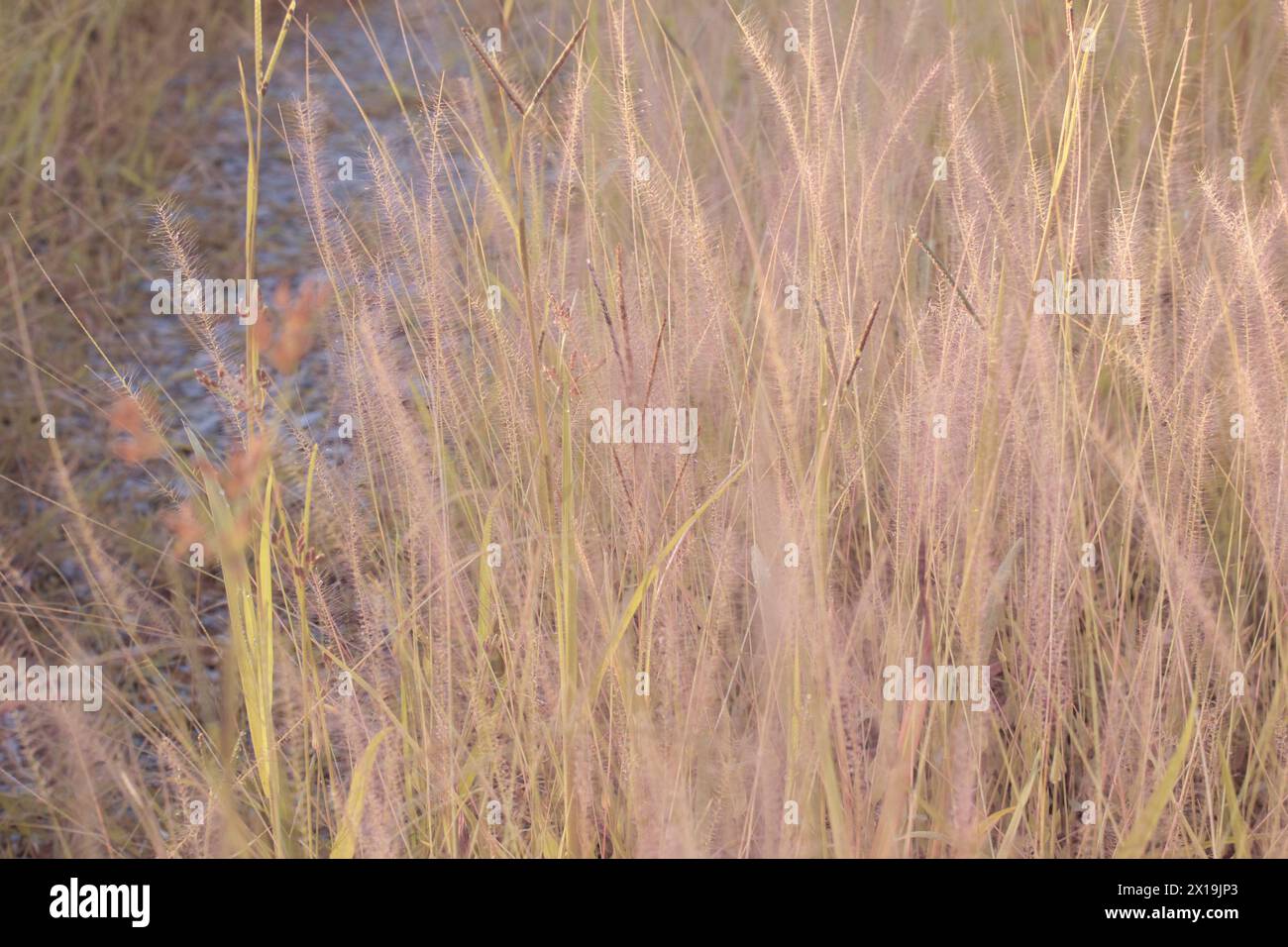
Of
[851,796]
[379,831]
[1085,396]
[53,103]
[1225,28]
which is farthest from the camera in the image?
[53,103]

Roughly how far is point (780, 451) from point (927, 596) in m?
0.23

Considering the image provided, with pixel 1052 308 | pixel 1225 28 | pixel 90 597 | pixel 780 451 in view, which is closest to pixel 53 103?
pixel 90 597

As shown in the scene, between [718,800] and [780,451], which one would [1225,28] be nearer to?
[780,451]
